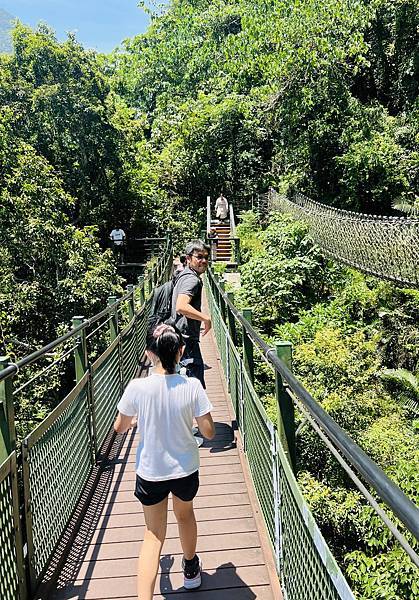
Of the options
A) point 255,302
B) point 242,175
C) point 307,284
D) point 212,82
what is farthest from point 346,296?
point 212,82

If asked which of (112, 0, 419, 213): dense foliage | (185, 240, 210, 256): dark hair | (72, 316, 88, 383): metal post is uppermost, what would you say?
(112, 0, 419, 213): dense foliage

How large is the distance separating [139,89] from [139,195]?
58.4 ft

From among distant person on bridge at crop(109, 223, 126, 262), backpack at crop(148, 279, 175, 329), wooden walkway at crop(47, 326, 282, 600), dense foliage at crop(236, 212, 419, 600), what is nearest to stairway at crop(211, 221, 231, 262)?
dense foliage at crop(236, 212, 419, 600)

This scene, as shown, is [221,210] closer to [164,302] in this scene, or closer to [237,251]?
[237,251]

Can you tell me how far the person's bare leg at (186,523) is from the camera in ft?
8.00

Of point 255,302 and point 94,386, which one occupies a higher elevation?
point 94,386

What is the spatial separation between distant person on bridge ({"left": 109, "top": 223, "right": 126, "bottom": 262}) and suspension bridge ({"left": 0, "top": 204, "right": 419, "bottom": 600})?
19.9m

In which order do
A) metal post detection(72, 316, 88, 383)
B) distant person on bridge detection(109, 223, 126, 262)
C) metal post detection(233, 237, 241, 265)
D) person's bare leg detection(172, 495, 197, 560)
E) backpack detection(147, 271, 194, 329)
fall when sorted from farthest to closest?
distant person on bridge detection(109, 223, 126, 262) → metal post detection(233, 237, 241, 265) → backpack detection(147, 271, 194, 329) → metal post detection(72, 316, 88, 383) → person's bare leg detection(172, 495, 197, 560)

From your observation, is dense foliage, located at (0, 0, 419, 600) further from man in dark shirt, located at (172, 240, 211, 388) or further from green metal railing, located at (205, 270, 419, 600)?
green metal railing, located at (205, 270, 419, 600)

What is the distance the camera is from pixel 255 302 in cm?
1288

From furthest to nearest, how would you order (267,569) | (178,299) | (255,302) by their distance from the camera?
(255,302) < (178,299) < (267,569)

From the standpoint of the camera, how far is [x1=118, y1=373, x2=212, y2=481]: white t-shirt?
2307 millimetres

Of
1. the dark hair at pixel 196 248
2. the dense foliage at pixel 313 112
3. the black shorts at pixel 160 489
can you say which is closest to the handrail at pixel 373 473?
the black shorts at pixel 160 489

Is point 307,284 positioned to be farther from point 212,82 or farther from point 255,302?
point 212,82
